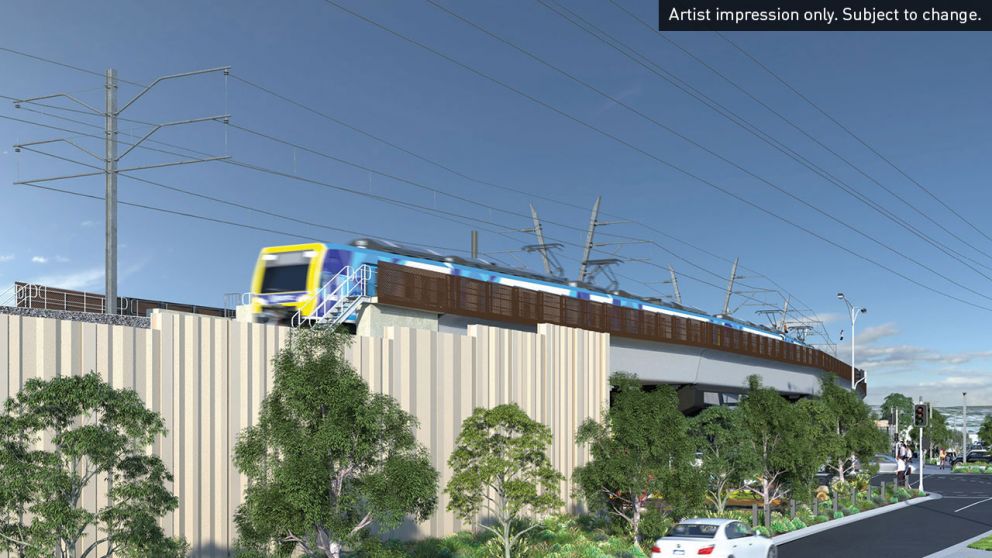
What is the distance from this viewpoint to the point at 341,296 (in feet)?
89.2

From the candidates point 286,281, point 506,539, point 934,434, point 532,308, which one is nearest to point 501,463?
point 506,539

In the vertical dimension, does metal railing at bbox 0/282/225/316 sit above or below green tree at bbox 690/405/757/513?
above

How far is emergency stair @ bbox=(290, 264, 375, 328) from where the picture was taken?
26375mm

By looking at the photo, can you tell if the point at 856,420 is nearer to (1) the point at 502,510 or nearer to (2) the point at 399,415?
(1) the point at 502,510

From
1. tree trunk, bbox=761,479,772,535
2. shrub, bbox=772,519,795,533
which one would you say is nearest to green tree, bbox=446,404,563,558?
tree trunk, bbox=761,479,772,535

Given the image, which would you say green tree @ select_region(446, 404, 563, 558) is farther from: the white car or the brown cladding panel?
the brown cladding panel

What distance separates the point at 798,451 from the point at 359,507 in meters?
22.8

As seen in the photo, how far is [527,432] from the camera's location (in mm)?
21500

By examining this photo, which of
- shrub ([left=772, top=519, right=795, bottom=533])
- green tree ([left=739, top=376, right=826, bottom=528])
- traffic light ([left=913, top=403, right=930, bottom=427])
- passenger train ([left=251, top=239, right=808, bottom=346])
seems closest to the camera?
passenger train ([left=251, top=239, right=808, bottom=346])

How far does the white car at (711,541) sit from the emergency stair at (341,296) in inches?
411

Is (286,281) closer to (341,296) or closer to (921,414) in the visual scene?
(341,296)

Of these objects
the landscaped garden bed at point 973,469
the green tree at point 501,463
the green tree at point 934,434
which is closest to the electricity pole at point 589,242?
the green tree at point 501,463

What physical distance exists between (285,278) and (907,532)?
21.9 m

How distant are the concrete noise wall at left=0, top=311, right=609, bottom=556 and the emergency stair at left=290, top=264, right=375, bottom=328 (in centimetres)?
212
